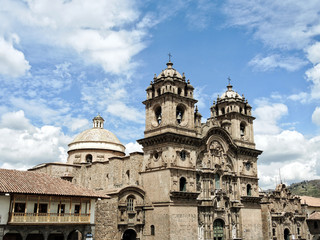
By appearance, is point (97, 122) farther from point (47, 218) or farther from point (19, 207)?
point (19, 207)

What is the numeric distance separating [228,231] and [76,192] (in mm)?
20367

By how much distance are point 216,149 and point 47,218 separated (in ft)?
73.9

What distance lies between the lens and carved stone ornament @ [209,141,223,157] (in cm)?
4341

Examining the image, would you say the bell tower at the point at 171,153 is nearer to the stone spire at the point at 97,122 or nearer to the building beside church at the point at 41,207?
the building beside church at the point at 41,207

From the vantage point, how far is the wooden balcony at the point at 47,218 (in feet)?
93.4

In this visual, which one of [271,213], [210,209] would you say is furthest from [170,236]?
[271,213]

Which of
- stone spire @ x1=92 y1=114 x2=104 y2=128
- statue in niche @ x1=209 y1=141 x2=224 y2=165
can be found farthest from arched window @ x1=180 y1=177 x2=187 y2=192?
stone spire @ x1=92 y1=114 x2=104 y2=128

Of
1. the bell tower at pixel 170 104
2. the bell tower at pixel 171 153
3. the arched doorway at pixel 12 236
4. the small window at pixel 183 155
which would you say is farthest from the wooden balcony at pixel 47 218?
the bell tower at pixel 170 104

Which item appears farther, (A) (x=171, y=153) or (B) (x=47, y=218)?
(A) (x=171, y=153)

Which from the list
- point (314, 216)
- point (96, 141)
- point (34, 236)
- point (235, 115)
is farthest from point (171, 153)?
point (314, 216)

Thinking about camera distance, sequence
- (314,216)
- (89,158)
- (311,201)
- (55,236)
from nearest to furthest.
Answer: (55,236), (89,158), (314,216), (311,201)

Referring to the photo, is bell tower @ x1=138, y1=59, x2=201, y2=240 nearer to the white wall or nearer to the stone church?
the stone church

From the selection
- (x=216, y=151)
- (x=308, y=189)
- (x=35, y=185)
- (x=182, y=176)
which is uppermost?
(x=308, y=189)

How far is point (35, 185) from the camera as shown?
3086 centimetres
